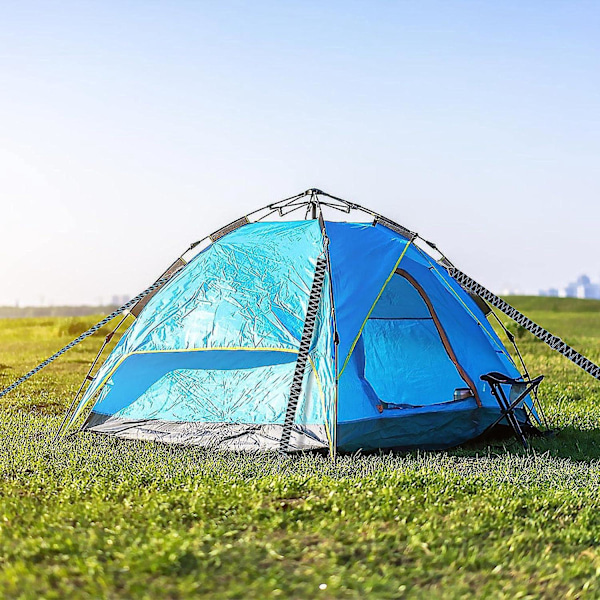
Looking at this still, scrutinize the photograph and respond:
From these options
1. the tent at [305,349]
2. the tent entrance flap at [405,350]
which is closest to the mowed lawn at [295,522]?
the tent at [305,349]

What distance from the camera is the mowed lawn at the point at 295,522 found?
147 inches

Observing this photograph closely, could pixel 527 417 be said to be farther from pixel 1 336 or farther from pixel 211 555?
pixel 1 336

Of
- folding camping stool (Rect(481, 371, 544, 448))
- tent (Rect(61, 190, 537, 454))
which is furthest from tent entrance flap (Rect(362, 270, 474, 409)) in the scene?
folding camping stool (Rect(481, 371, 544, 448))

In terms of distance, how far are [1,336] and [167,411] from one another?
14.7 m

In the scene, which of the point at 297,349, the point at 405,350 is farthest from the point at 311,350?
the point at 405,350

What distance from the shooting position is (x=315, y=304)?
6.48m

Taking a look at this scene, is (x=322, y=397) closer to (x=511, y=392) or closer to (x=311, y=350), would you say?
(x=311, y=350)

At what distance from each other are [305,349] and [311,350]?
0.13 metres

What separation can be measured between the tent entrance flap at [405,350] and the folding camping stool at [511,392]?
0.94 metres

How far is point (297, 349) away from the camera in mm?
6441

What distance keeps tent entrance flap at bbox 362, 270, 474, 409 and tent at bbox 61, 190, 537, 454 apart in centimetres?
1

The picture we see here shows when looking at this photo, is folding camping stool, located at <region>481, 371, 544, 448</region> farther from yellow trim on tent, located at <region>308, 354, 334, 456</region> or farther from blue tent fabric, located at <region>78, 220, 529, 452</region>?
yellow trim on tent, located at <region>308, 354, 334, 456</region>

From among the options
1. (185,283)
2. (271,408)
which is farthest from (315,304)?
(185,283)

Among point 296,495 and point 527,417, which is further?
point 527,417
